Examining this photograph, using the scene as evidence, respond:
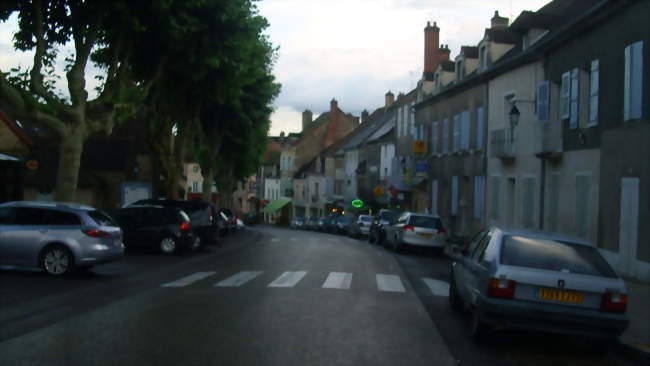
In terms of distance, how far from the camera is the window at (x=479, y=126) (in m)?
35.8

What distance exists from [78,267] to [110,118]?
20.3 ft

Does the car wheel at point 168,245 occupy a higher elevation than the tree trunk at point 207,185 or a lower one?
lower

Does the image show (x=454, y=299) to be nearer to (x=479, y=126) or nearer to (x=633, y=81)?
(x=633, y=81)

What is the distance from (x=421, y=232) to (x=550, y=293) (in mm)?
20242

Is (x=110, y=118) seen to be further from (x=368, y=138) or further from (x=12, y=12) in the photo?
(x=368, y=138)

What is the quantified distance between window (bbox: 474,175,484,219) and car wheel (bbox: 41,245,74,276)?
2256 cm

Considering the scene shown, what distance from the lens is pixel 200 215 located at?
28.7 metres

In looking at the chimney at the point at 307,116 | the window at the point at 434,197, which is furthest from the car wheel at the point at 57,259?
the chimney at the point at 307,116

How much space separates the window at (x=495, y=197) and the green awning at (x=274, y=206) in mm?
69425

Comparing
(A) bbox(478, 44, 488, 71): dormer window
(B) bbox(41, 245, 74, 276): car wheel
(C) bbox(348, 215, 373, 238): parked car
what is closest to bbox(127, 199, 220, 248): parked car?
(B) bbox(41, 245, 74, 276): car wheel

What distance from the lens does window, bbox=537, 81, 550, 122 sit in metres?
26.9

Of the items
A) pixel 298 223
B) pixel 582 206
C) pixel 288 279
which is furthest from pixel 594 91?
pixel 298 223

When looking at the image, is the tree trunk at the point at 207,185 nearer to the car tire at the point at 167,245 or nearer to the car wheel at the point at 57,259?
the car tire at the point at 167,245

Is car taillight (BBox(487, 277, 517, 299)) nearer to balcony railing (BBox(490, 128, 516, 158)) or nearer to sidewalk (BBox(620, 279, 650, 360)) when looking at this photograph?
sidewalk (BBox(620, 279, 650, 360))
